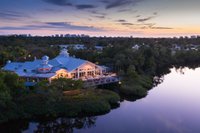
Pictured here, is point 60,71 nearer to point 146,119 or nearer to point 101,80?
point 101,80

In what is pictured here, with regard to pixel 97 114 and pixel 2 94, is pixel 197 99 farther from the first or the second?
pixel 2 94

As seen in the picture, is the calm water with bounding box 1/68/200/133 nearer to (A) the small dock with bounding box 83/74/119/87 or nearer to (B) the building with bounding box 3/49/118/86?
(A) the small dock with bounding box 83/74/119/87

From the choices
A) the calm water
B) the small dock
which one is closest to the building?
the small dock

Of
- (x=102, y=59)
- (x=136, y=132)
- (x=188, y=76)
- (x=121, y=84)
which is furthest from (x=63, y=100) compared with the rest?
(x=188, y=76)

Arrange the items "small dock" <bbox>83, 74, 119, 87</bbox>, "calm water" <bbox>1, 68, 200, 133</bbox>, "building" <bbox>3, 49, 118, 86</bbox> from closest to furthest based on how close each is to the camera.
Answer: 1. "calm water" <bbox>1, 68, 200, 133</bbox>
2. "building" <bbox>3, 49, 118, 86</bbox>
3. "small dock" <bbox>83, 74, 119, 87</bbox>

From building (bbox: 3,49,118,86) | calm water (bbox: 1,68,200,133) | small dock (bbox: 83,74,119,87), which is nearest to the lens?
calm water (bbox: 1,68,200,133)

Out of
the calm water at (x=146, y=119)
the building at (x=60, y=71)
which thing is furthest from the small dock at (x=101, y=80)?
the calm water at (x=146, y=119)

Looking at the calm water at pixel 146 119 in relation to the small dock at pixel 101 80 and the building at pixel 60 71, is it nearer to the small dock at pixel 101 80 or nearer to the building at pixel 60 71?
the small dock at pixel 101 80

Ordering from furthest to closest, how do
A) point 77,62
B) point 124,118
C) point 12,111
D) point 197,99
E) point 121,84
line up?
1. point 77,62
2. point 121,84
3. point 197,99
4. point 124,118
5. point 12,111
